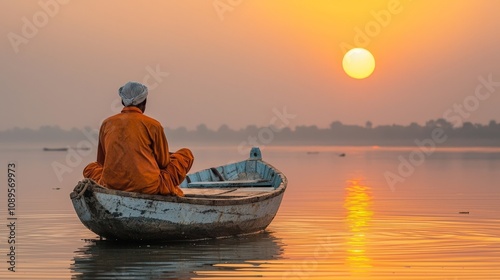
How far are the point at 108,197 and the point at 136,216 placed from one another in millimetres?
469

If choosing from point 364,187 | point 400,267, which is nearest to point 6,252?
point 400,267

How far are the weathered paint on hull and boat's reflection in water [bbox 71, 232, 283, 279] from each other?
15 cm

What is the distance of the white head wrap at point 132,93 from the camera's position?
1282 cm

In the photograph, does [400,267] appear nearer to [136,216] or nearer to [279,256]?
[279,256]

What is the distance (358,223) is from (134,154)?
513 cm

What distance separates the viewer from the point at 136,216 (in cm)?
1259

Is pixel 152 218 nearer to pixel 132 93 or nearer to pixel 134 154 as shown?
pixel 134 154

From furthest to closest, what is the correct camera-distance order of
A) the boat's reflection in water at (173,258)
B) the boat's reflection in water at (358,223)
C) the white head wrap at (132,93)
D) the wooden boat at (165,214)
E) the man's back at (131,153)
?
the white head wrap at (132,93)
the man's back at (131,153)
the wooden boat at (165,214)
the boat's reflection in water at (358,223)
the boat's reflection in water at (173,258)

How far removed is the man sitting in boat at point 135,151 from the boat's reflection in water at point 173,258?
0.82 meters

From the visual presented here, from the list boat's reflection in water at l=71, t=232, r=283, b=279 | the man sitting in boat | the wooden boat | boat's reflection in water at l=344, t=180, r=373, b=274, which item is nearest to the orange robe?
the man sitting in boat

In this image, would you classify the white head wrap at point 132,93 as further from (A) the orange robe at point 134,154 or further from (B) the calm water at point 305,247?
(B) the calm water at point 305,247

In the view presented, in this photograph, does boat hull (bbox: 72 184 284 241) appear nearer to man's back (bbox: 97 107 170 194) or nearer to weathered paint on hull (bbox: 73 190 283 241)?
weathered paint on hull (bbox: 73 190 283 241)

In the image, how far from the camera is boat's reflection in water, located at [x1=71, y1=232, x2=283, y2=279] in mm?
10711

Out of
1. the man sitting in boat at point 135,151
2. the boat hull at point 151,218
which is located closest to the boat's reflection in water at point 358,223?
the boat hull at point 151,218
